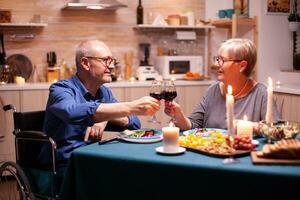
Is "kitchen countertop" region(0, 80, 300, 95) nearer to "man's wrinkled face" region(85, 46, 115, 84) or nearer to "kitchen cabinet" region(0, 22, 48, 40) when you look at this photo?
"kitchen cabinet" region(0, 22, 48, 40)

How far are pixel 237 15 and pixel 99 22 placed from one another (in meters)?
1.62

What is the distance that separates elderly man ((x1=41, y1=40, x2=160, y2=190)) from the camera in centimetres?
215

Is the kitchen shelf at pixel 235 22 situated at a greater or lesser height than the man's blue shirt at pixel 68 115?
greater

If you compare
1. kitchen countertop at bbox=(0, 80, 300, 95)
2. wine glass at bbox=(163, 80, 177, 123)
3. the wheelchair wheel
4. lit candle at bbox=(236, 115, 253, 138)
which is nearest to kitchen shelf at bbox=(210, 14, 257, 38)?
kitchen countertop at bbox=(0, 80, 300, 95)

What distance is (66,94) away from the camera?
2330mm

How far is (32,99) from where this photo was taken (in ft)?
14.3

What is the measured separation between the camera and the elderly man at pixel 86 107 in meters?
2.15

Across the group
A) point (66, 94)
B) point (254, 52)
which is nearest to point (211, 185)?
point (66, 94)

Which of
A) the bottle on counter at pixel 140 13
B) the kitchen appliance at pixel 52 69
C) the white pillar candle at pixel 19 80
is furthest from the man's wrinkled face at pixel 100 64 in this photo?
the bottle on counter at pixel 140 13

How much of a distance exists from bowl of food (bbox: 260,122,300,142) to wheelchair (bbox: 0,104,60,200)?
1.05m

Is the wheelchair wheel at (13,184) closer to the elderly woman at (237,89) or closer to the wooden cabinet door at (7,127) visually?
the wooden cabinet door at (7,127)

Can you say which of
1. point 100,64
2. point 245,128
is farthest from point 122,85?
A: point 245,128

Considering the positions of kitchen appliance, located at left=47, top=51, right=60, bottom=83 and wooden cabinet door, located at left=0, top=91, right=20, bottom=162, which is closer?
wooden cabinet door, located at left=0, top=91, right=20, bottom=162

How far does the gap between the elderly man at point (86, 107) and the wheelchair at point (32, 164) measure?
0.08 metres
